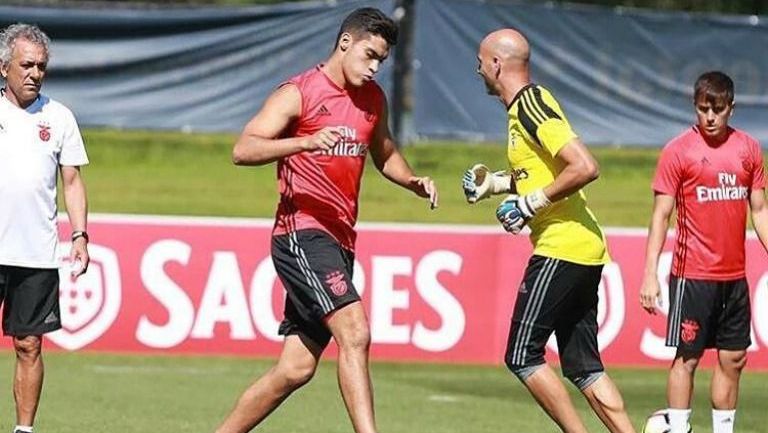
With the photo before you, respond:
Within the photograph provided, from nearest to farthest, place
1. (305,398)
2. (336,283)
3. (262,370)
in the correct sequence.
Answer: (336,283), (305,398), (262,370)

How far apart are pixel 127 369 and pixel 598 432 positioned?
14.5ft

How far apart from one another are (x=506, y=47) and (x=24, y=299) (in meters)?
2.69

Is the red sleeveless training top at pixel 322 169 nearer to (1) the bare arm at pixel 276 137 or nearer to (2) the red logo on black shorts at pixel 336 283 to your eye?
(1) the bare arm at pixel 276 137

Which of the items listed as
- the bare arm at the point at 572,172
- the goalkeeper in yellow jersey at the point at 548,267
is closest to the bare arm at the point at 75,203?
the goalkeeper in yellow jersey at the point at 548,267

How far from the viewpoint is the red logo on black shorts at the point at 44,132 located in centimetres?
937

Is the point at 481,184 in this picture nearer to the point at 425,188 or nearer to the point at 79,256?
the point at 425,188

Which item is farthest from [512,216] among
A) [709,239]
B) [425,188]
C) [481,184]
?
[709,239]

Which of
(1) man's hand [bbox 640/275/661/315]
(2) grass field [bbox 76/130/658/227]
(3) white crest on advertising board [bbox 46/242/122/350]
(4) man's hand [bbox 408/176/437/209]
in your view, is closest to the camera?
(4) man's hand [bbox 408/176/437/209]

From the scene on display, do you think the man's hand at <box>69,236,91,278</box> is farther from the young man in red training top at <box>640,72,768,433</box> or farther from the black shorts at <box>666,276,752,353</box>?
the black shorts at <box>666,276,752,353</box>

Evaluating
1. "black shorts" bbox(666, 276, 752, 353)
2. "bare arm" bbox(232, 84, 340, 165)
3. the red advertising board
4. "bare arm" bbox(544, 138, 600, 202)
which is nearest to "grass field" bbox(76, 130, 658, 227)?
the red advertising board

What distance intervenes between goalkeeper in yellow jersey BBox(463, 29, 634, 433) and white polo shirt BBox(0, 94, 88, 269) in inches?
83.4

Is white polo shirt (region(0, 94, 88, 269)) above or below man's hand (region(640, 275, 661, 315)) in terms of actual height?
above

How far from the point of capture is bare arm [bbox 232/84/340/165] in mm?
8586

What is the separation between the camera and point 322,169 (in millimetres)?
9062
